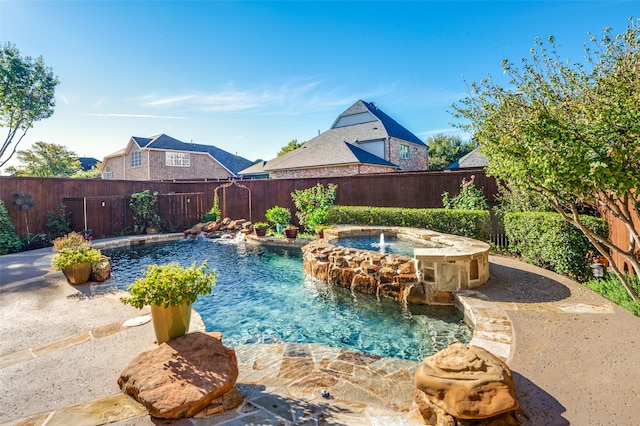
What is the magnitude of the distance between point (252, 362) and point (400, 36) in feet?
38.0

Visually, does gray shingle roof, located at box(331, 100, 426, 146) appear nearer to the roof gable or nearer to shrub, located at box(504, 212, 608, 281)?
the roof gable

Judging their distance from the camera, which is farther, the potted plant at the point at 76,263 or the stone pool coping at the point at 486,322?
the potted plant at the point at 76,263

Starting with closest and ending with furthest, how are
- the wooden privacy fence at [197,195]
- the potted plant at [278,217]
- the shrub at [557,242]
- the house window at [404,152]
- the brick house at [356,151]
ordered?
1. the shrub at [557,242]
2. the wooden privacy fence at [197,195]
3. the potted plant at [278,217]
4. the brick house at [356,151]
5. the house window at [404,152]

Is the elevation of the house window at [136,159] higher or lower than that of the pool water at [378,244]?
higher

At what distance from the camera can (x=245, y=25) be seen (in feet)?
30.6

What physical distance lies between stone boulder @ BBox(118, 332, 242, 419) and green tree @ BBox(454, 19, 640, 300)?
3798 millimetres

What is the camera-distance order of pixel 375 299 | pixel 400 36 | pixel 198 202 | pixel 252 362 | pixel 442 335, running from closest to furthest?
pixel 252 362 → pixel 442 335 → pixel 375 299 → pixel 400 36 → pixel 198 202

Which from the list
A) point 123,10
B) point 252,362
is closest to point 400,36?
point 123,10

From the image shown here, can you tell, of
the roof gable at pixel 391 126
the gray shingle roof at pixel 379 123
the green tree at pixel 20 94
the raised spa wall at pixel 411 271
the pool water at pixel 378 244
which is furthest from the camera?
the roof gable at pixel 391 126

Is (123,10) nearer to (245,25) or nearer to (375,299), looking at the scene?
(245,25)

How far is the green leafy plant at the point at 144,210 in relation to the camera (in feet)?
43.0

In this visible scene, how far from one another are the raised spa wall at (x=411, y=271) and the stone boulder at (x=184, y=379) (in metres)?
3.44

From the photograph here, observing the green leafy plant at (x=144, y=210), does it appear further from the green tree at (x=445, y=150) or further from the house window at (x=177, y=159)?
the green tree at (x=445, y=150)

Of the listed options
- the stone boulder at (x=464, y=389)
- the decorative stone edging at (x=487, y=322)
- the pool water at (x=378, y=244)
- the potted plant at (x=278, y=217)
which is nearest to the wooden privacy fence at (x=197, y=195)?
the potted plant at (x=278, y=217)
